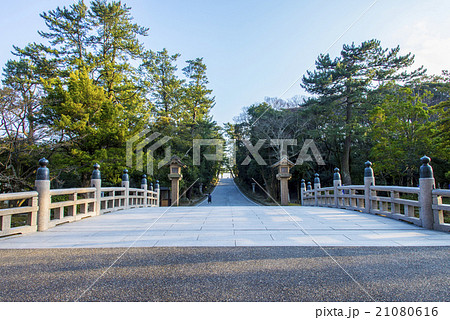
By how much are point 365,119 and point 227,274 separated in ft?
73.3

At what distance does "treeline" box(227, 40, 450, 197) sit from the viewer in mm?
14414

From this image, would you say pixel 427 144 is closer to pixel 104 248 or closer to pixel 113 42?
pixel 104 248

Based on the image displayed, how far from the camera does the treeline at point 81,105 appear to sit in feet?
34.7

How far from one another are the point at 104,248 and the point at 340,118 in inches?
828

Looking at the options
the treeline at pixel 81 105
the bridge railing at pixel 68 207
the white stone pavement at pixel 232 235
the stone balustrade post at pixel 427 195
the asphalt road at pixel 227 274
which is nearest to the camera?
the asphalt road at pixel 227 274

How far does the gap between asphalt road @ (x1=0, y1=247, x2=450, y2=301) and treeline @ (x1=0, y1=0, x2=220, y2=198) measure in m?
8.28

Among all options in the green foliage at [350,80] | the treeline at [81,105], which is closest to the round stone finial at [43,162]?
the treeline at [81,105]

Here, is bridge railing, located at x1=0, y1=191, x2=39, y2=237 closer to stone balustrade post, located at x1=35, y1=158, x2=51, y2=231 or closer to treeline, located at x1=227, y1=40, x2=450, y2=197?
stone balustrade post, located at x1=35, y1=158, x2=51, y2=231

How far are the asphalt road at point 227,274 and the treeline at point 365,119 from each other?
477 inches

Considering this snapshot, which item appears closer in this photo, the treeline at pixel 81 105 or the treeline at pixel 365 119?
the treeline at pixel 81 105

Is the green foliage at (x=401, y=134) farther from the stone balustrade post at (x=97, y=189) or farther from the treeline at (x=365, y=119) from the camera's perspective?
the stone balustrade post at (x=97, y=189)

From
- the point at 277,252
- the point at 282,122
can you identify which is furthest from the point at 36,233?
the point at 282,122

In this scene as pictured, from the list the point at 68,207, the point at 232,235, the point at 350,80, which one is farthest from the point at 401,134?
the point at 68,207

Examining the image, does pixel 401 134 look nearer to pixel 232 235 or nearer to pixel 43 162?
pixel 232 235
